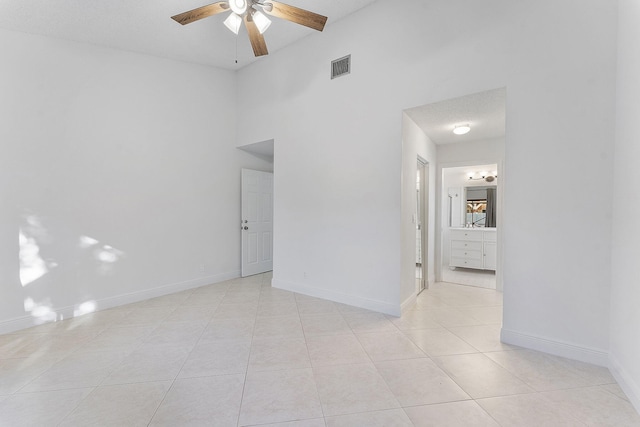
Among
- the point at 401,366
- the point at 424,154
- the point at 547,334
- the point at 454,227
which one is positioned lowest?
the point at 401,366

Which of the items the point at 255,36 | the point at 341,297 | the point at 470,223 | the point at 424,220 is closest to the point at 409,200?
the point at 424,220

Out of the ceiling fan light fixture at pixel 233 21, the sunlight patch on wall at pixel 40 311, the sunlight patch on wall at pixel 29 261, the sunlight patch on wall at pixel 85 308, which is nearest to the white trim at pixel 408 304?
the ceiling fan light fixture at pixel 233 21

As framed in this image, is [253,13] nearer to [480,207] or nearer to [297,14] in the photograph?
[297,14]

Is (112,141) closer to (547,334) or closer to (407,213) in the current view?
(407,213)

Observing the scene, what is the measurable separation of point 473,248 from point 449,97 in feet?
12.0

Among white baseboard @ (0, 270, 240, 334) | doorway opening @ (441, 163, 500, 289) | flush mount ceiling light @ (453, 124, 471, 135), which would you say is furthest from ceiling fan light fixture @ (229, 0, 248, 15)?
doorway opening @ (441, 163, 500, 289)

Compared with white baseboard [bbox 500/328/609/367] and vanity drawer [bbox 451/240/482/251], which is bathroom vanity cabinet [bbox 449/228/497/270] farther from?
white baseboard [bbox 500/328/609/367]

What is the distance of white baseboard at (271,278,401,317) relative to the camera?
333 centimetres

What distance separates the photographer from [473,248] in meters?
5.57

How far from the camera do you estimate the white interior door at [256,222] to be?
5.12 m

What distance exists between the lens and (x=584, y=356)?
90.0 inches

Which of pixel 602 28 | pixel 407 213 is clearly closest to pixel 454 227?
pixel 407 213

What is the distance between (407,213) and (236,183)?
299 centimetres

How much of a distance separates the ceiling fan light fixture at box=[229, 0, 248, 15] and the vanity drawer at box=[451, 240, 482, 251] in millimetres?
5187
